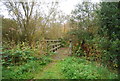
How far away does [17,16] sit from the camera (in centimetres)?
540

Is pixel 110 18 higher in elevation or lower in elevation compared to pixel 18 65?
higher

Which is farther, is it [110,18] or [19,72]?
[110,18]

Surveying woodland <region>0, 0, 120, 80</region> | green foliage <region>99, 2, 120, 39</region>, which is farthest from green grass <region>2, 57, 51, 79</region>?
green foliage <region>99, 2, 120, 39</region>

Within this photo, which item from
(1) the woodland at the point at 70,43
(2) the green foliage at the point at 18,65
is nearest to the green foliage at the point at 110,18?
(1) the woodland at the point at 70,43

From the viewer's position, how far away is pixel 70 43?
583 centimetres

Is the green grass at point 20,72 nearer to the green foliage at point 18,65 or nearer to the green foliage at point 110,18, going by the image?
the green foliage at point 18,65

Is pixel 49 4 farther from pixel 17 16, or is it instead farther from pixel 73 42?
pixel 73 42

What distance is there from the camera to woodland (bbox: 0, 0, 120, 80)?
308cm

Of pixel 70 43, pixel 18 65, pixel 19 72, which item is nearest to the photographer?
pixel 19 72

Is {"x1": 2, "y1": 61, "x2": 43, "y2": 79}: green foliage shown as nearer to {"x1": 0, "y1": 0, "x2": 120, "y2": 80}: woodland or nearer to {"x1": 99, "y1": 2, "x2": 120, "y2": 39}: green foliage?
{"x1": 0, "y1": 0, "x2": 120, "y2": 80}: woodland

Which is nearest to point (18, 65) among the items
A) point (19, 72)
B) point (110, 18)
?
point (19, 72)

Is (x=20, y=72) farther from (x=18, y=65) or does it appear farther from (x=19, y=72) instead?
(x=18, y=65)

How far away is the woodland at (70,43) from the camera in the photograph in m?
3.08

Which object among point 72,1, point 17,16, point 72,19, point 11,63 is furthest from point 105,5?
point 17,16
